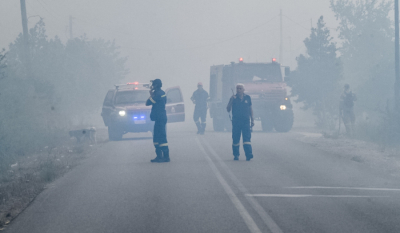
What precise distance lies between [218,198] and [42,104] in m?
18.8

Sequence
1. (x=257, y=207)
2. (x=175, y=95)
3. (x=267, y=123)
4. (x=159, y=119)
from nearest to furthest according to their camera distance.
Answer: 1. (x=257, y=207)
2. (x=159, y=119)
3. (x=175, y=95)
4. (x=267, y=123)

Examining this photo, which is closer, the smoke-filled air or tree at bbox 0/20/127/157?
the smoke-filled air

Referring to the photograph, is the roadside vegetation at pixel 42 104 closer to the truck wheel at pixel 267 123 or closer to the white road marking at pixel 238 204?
the white road marking at pixel 238 204

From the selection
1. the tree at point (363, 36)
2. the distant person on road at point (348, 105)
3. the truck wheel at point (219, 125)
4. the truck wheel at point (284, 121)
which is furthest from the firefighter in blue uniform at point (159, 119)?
the tree at point (363, 36)

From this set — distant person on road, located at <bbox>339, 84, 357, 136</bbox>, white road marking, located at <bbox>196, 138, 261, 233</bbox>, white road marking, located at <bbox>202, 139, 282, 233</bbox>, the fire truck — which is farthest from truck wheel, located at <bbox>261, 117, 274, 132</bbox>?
white road marking, located at <bbox>196, 138, 261, 233</bbox>

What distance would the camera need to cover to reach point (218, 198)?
26.3ft

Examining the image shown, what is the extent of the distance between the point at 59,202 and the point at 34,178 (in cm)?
320

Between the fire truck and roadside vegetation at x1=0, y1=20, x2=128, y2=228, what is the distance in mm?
7015

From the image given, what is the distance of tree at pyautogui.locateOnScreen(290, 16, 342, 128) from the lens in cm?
3017

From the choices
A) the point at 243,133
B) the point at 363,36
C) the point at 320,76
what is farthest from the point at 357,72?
the point at 243,133

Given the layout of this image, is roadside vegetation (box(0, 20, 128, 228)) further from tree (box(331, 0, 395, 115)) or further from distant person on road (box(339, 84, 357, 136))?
tree (box(331, 0, 395, 115))

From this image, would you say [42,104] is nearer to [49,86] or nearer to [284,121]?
[49,86]

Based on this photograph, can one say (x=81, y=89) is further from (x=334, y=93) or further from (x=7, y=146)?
(x=7, y=146)

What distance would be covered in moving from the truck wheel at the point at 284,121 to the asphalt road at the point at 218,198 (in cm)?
949
